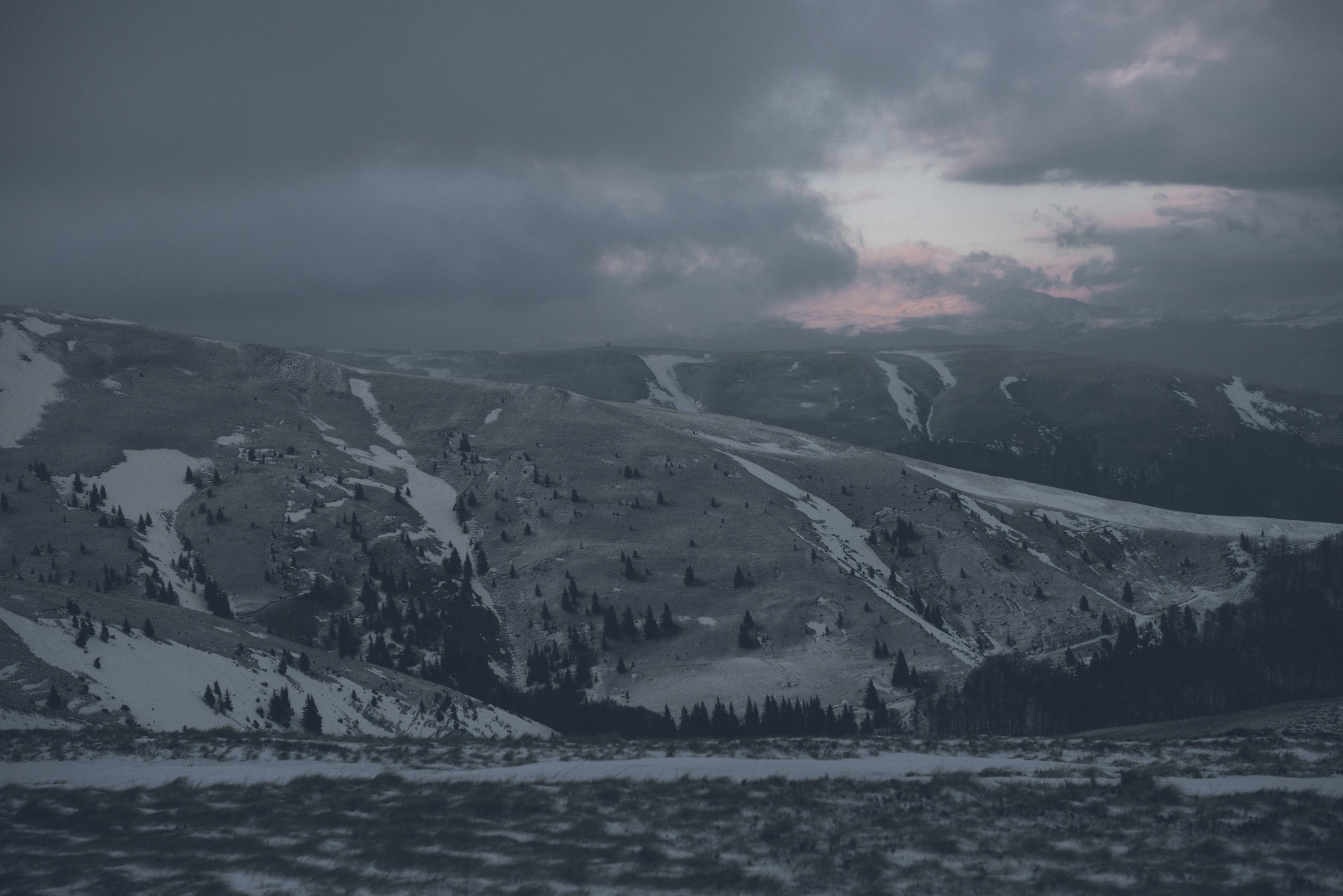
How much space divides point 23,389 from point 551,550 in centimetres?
11739

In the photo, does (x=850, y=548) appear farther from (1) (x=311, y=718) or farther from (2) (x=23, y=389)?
(2) (x=23, y=389)

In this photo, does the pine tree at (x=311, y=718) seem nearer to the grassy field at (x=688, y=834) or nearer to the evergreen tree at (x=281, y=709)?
the evergreen tree at (x=281, y=709)

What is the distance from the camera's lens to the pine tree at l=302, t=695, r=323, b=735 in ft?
256

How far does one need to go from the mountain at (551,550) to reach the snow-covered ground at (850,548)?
548 millimetres

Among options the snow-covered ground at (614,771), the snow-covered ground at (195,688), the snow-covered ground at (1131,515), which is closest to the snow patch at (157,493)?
the snow-covered ground at (195,688)

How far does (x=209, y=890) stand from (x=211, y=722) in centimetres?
5615

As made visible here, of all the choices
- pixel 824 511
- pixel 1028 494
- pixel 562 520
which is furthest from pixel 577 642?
pixel 1028 494

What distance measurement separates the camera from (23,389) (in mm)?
186750

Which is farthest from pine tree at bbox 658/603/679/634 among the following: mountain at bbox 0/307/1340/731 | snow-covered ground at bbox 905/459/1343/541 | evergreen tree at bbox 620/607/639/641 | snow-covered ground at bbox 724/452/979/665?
snow-covered ground at bbox 905/459/1343/541

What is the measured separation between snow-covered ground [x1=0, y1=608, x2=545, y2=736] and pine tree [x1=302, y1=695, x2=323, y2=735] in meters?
0.98

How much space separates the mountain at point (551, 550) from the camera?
121m

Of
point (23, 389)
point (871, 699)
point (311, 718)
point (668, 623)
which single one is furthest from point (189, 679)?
point (23, 389)

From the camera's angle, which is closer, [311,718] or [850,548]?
[311,718]

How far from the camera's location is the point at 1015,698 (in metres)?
119
